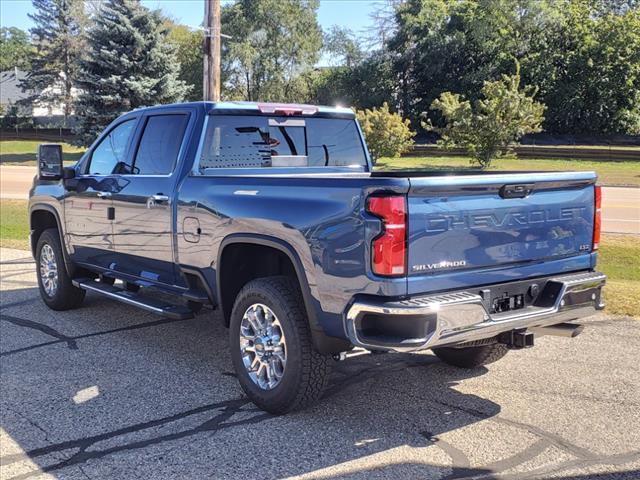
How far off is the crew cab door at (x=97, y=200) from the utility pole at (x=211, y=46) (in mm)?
4586

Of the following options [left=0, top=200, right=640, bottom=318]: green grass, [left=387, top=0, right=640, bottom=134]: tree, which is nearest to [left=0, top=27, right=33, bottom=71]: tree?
[left=387, top=0, right=640, bottom=134]: tree

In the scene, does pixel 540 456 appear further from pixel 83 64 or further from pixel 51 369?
pixel 83 64

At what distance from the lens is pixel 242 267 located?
16.3 ft

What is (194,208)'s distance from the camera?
198 inches

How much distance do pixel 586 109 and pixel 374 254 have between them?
44.2 meters

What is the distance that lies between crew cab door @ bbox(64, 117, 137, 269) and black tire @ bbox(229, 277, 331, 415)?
2279 millimetres

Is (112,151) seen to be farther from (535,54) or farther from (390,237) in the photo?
(535,54)

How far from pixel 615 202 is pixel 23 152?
40070mm

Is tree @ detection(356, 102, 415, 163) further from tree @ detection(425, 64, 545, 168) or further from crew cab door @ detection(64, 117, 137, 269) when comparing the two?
crew cab door @ detection(64, 117, 137, 269)

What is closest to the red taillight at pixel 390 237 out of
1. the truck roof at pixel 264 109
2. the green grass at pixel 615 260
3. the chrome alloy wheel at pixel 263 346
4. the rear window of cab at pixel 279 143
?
the chrome alloy wheel at pixel 263 346

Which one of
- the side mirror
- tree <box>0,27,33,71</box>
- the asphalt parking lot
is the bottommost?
the asphalt parking lot

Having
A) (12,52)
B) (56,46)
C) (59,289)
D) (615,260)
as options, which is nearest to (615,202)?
(615,260)

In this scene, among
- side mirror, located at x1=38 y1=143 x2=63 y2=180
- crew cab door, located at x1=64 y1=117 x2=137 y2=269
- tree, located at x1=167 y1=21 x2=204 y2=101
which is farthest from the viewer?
tree, located at x1=167 y1=21 x2=204 y2=101

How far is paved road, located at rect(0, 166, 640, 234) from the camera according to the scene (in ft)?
45.8
